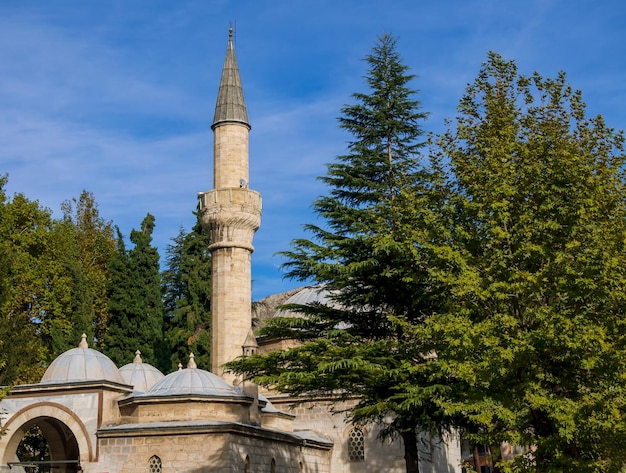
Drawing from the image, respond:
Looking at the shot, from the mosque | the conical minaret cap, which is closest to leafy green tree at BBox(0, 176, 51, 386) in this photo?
the mosque

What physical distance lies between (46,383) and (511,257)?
43.3 ft

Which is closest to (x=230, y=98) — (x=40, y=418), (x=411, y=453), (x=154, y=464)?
(x=40, y=418)

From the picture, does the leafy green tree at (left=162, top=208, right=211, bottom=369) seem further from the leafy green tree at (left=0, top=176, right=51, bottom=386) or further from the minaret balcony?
the minaret balcony

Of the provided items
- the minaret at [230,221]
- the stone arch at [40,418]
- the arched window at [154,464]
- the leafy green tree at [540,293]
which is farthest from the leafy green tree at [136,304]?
the leafy green tree at [540,293]

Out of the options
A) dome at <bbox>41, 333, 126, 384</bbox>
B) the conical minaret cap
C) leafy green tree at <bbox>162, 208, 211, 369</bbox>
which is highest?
the conical minaret cap

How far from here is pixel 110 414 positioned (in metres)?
21.0

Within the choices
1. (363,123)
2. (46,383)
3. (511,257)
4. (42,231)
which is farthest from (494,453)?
(42,231)

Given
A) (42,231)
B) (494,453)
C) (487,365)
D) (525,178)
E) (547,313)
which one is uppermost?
(42,231)

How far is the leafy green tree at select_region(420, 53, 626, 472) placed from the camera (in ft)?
41.3

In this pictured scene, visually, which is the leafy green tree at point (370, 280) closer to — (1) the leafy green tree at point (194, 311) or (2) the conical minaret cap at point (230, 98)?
(2) the conical minaret cap at point (230, 98)

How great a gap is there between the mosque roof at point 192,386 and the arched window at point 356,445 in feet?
19.8

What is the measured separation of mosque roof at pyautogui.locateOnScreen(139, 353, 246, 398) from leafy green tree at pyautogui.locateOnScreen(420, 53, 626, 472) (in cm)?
722

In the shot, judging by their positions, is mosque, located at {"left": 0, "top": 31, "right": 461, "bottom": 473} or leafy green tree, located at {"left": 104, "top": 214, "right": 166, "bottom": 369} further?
leafy green tree, located at {"left": 104, "top": 214, "right": 166, "bottom": 369}

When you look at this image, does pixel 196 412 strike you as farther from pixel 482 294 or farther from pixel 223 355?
pixel 482 294
